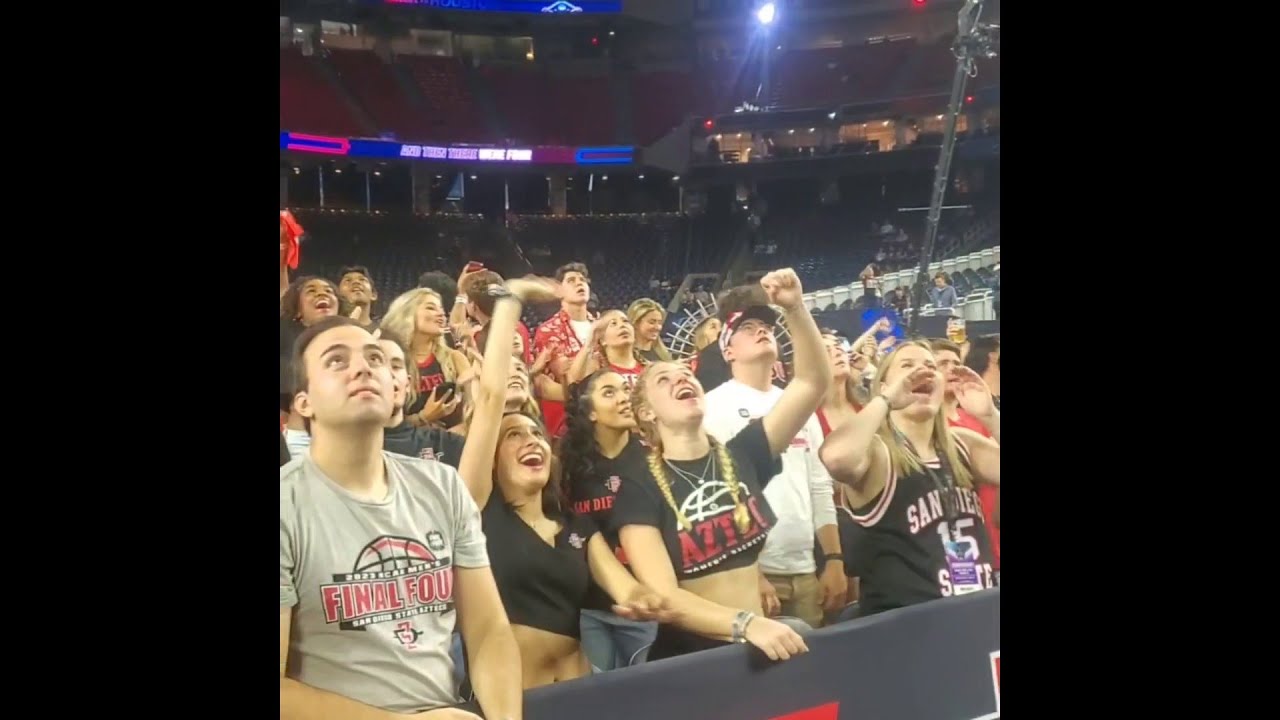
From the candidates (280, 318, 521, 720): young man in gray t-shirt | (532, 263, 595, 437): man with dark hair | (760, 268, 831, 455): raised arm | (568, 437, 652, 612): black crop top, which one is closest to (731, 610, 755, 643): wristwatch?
(568, 437, 652, 612): black crop top

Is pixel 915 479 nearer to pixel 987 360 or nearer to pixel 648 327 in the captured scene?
pixel 987 360

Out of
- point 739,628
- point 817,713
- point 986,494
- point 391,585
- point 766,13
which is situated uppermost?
point 766,13

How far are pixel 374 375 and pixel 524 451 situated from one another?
0.44 meters

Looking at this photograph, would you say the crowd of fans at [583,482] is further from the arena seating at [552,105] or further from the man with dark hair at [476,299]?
the arena seating at [552,105]

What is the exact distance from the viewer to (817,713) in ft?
9.38

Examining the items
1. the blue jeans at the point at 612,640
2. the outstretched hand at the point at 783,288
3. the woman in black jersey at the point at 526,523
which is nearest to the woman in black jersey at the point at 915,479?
the outstretched hand at the point at 783,288

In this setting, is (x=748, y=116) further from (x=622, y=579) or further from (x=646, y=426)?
(x=622, y=579)


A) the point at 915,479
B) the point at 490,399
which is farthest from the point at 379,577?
the point at 915,479

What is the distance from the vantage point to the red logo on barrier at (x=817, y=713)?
111 inches

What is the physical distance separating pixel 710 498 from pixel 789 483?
28 centimetres

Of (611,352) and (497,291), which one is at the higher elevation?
(497,291)

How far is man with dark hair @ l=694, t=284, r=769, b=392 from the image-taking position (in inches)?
110

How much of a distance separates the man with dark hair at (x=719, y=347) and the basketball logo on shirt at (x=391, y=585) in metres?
0.89

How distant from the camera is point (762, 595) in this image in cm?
284
